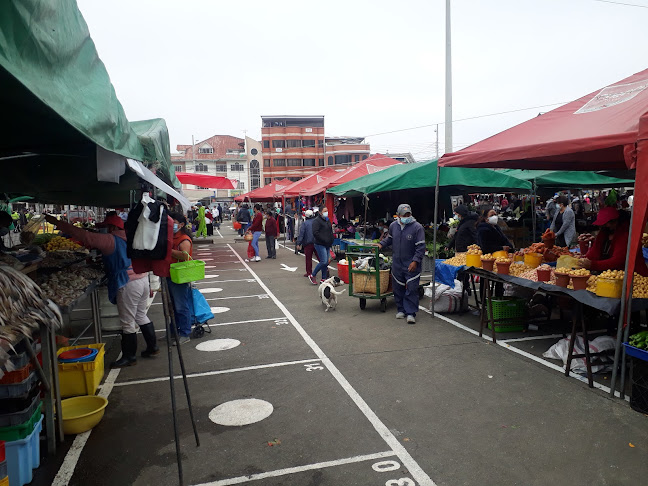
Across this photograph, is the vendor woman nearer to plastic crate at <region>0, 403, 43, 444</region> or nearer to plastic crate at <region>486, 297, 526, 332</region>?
plastic crate at <region>0, 403, 43, 444</region>

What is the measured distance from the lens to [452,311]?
8.42 metres

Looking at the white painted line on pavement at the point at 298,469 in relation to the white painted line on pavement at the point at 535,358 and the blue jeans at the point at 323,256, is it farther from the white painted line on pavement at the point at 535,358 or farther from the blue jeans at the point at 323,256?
the blue jeans at the point at 323,256

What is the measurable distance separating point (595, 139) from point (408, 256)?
3681 mm

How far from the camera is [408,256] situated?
7.84 metres

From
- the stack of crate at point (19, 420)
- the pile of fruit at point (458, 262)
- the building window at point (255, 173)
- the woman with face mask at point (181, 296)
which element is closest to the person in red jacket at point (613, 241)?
the pile of fruit at point (458, 262)

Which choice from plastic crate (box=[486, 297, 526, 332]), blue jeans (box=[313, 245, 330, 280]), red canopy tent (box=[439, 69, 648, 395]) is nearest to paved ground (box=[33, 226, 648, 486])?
plastic crate (box=[486, 297, 526, 332])

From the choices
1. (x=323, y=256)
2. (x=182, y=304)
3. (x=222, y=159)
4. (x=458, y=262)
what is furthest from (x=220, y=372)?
(x=222, y=159)

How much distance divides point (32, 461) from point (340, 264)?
808 centimetres

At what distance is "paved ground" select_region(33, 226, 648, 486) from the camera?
3580 millimetres

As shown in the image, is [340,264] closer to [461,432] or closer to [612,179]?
[461,432]

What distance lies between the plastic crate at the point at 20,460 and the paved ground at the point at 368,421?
18cm

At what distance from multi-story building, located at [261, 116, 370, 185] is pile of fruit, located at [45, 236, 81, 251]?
67220mm

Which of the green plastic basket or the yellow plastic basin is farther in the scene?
the green plastic basket

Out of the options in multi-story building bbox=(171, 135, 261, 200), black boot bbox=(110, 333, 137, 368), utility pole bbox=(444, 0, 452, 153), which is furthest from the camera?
multi-story building bbox=(171, 135, 261, 200)
